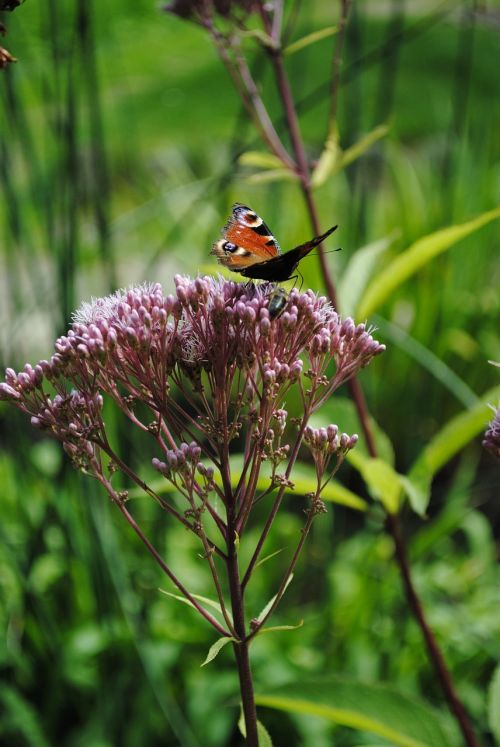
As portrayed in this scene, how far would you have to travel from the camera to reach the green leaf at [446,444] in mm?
856

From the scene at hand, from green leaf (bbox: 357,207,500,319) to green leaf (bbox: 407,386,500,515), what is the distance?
17 centimetres

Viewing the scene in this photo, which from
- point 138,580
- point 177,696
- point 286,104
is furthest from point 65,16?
point 177,696

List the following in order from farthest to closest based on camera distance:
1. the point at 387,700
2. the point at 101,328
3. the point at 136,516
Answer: the point at 136,516, the point at 387,700, the point at 101,328

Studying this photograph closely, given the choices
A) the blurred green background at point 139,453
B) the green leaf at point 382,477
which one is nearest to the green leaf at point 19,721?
the blurred green background at point 139,453

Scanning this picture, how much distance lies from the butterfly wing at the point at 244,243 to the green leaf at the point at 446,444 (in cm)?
32

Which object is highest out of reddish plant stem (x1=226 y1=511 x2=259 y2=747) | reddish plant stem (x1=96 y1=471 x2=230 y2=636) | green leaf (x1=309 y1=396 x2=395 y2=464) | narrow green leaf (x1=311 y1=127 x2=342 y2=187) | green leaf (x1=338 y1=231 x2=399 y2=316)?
narrow green leaf (x1=311 y1=127 x2=342 y2=187)

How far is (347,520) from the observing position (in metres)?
2.10

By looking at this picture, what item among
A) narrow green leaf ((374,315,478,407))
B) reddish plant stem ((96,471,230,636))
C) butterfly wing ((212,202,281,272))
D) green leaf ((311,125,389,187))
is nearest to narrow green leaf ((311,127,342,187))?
green leaf ((311,125,389,187))

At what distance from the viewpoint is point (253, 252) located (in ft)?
1.92

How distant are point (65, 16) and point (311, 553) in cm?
127

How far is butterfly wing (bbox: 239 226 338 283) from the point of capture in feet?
1.82

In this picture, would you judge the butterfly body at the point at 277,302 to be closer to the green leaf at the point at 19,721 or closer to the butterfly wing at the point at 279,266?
the butterfly wing at the point at 279,266

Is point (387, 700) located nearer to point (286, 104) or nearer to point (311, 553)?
point (286, 104)

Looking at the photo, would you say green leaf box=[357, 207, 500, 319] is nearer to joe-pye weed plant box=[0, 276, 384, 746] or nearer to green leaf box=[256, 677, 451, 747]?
joe-pye weed plant box=[0, 276, 384, 746]
